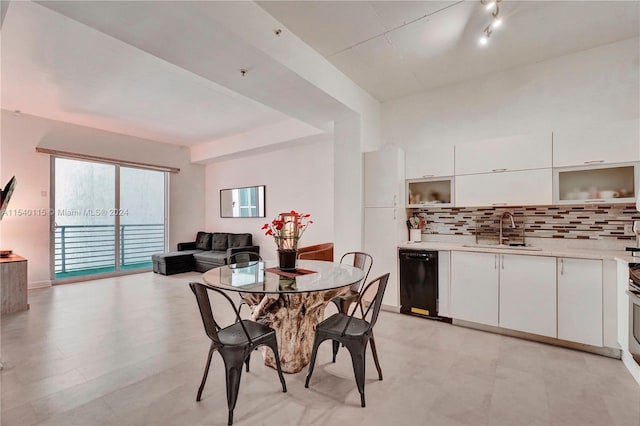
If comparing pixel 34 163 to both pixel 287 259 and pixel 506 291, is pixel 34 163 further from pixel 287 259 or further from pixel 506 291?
pixel 506 291

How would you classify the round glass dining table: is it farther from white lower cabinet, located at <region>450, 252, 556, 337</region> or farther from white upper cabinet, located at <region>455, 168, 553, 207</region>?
white upper cabinet, located at <region>455, 168, 553, 207</region>

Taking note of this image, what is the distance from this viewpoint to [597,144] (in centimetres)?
284

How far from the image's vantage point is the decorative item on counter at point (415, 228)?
A: 406cm

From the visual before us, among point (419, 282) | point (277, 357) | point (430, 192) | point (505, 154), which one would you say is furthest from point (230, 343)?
point (505, 154)

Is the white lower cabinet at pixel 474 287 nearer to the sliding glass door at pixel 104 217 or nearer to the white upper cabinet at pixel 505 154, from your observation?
the white upper cabinet at pixel 505 154

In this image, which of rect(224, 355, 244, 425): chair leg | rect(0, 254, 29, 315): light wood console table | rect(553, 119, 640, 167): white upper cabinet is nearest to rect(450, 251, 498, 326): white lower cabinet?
rect(553, 119, 640, 167): white upper cabinet

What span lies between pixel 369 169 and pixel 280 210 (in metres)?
2.86

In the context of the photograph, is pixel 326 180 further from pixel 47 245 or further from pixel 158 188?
pixel 47 245

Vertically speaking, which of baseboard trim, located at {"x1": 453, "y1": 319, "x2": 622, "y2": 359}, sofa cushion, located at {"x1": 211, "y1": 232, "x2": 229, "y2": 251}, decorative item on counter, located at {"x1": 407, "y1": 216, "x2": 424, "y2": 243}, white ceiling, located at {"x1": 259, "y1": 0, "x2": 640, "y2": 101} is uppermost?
white ceiling, located at {"x1": 259, "y1": 0, "x2": 640, "y2": 101}

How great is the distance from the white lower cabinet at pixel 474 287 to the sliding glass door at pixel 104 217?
6.51 meters

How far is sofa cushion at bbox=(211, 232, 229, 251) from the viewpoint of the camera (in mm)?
6926

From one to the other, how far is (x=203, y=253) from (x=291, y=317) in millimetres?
4903

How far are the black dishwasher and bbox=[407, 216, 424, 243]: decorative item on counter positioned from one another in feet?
1.35

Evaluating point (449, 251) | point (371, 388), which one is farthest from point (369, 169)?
point (371, 388)
